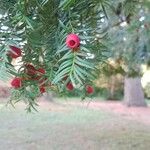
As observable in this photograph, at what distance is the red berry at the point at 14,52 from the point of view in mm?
839

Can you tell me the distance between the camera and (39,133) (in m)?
7.71

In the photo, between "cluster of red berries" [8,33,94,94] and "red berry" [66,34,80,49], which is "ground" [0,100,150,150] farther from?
"red berry" [66,34,80,49]

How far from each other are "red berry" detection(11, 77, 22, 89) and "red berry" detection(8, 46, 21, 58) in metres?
0.06

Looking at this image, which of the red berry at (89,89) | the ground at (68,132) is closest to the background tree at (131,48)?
the ground at (68,132)

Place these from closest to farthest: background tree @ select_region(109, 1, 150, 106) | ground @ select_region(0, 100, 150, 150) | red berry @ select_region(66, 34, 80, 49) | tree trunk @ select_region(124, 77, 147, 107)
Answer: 1. red berry @ select_region(66, 34, 80, 49)
2. background tree @ select_region(109, 1, 150, 106)
3. ground @ select_region(0, 100, 150, 150)
4. tree trunk @ select_region(124, 77, 147, 107)

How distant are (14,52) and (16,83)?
91 mm

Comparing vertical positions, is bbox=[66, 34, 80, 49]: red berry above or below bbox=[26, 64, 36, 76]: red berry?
above

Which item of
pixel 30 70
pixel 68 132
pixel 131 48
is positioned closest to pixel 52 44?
pixel 30 70

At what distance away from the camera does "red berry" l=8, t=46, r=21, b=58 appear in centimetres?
84

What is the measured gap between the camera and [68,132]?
8.07 meters

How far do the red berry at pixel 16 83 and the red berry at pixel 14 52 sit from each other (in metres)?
0.06

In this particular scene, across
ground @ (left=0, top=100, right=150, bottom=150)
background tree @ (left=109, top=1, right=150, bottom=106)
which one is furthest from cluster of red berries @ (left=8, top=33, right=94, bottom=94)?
ground @ (left=0, top=100, right=150, bottom=150)

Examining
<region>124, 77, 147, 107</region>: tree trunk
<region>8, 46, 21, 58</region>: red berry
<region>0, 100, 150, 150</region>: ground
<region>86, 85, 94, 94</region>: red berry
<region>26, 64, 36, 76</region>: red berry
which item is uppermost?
<region>124, 77, 147, 107</region>: tree trunk

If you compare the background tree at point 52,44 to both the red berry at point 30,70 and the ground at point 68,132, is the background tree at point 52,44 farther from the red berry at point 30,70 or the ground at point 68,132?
the ground at point 68,132
